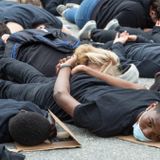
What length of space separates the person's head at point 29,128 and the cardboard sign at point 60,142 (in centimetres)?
2

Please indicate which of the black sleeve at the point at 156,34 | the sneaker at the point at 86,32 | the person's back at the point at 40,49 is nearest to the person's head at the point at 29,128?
the person's back at the point at 40,49

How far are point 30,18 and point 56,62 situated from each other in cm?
92

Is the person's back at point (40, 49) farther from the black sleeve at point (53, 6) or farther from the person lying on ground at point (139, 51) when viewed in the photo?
the black sleeve at point (53, 6)

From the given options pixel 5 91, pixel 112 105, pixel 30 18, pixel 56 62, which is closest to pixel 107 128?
pixel 112 105

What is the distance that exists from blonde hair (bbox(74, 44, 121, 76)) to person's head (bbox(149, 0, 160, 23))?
5.43 feet

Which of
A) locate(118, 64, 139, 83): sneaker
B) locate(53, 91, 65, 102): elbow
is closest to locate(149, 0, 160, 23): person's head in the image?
locate(118, 64, 139, 83): sneaker

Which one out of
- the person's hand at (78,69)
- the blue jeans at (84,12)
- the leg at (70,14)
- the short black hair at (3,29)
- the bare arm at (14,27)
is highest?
the person's hand at (78,69)

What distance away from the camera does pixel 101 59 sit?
2.90 meters

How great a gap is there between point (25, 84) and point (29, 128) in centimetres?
72

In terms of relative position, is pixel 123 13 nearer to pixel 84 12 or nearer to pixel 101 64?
pixel 84 12

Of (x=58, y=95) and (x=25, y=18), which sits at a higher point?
(x=58, y=95)

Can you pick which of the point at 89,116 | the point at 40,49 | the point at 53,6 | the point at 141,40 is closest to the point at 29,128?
the point at 89,116

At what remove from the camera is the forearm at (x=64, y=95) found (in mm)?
2568

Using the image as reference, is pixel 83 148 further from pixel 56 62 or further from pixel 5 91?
pixel 56 62
